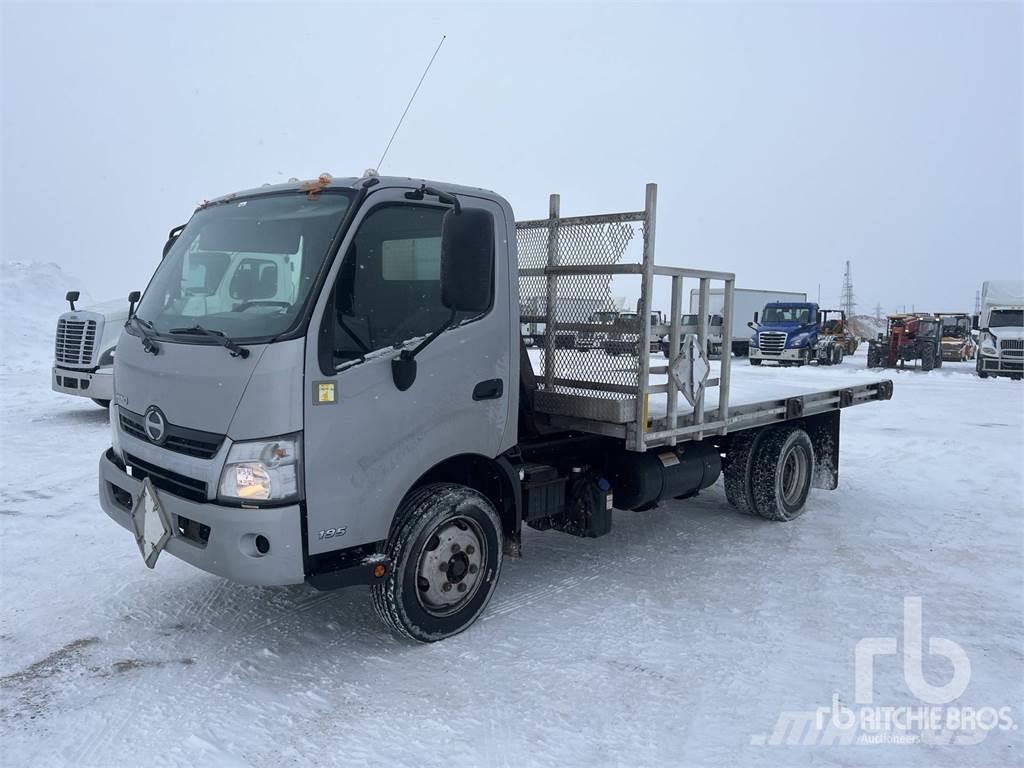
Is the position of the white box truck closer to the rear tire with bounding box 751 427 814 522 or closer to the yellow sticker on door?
the rear tire with bounding box 751 427 814 522

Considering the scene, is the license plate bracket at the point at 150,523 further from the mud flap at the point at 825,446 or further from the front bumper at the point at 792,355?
the front bumper at the point at 792,355

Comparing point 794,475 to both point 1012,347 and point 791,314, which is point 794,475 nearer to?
point 1012,347

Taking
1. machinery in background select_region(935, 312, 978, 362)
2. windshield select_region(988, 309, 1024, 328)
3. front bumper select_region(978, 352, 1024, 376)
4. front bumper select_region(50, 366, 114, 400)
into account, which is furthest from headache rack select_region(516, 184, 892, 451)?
machinery in background select_region(935, 312, 978, 362)

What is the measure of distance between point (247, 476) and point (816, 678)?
→ 10.2 feet

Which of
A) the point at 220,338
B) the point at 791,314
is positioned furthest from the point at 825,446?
the point at 791,314

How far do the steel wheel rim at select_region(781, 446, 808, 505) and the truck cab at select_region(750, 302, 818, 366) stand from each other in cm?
2227

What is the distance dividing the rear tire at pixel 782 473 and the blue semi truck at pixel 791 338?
22149mm

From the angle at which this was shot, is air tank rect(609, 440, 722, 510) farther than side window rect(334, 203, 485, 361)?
Yes

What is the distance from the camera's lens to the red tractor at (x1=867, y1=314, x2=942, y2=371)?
28.1 m

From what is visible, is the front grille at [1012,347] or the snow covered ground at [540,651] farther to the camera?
the front grille at [1012,347]

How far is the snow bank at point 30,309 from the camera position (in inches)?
812

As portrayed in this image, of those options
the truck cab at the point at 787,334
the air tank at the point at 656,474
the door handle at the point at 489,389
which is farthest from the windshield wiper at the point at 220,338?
the truck cab at the point at 787,334

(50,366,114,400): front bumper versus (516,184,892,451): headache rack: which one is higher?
(516,184,892,451): headache rack

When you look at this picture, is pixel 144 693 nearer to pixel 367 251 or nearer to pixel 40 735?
pixel 40 735
